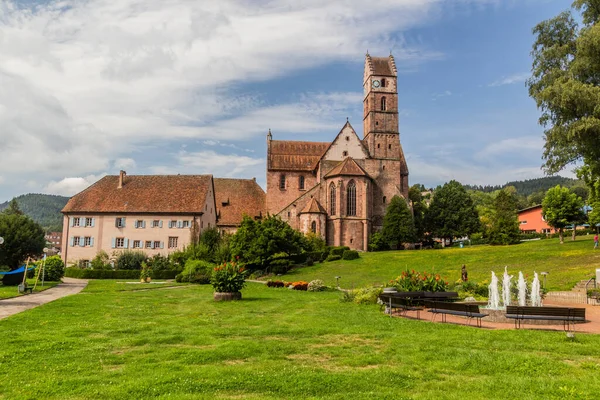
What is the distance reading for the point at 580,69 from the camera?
98.6 ft

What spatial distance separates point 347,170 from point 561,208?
26.4 meters

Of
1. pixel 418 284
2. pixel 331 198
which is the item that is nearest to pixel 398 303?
pixel 418 284

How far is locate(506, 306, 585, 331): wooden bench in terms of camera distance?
13680mm

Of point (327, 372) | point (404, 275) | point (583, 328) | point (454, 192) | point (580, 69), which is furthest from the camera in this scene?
point (454, 192)

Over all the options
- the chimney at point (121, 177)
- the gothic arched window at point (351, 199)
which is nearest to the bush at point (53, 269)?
the chimney at point (121, 177)

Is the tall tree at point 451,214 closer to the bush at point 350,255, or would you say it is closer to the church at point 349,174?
the church at point 349,174

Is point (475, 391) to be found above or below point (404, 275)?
below

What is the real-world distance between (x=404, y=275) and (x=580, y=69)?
1974 centimetres

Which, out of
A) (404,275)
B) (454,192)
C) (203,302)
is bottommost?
(203,302)

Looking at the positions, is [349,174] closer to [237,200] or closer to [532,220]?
[237,200]

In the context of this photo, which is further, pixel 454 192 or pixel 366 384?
pixel 454 192

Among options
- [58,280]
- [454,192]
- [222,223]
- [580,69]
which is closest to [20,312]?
[58,280]

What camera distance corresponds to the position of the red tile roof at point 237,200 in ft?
223

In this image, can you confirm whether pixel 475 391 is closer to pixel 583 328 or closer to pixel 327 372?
pixel 327 372
